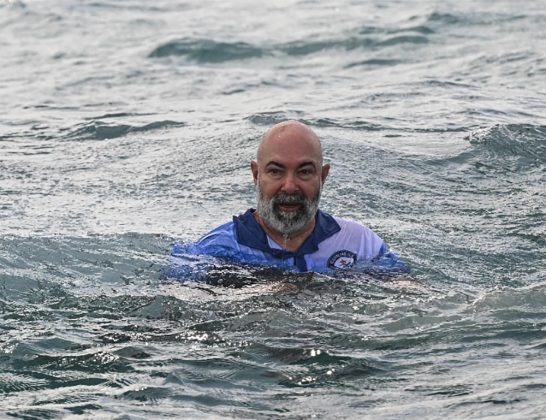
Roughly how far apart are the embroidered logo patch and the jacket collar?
135 millimetres

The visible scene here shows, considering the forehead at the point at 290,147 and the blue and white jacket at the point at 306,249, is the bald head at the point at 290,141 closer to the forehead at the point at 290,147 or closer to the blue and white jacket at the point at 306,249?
the forehead at the point at 290,147

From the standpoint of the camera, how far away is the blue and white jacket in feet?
26.1

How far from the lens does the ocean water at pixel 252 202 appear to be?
21.0ft

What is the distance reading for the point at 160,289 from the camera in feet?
25.8

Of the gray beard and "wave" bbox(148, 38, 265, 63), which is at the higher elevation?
the gray beard

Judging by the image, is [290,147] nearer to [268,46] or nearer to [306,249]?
[306,249]

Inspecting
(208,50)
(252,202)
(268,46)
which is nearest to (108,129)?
(252,202)

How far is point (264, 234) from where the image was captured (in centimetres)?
797

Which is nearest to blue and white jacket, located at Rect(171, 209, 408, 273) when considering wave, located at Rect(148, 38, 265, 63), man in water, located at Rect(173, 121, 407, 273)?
man in water, located at Rect(173, 121, 407, 273)

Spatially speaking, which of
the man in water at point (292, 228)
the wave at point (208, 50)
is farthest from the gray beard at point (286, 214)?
the wave at point (208, 50)

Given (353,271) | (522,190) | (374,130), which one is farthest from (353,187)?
(353,271)

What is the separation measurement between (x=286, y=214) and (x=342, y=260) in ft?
1.96

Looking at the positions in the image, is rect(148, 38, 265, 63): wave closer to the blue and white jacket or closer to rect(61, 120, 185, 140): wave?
rect(61, 120, 185, 140): wave

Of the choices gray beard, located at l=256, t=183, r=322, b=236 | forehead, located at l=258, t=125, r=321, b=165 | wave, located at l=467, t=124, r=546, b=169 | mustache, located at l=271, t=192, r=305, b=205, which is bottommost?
wave, located at l=467, t=124, r=546, b=169
